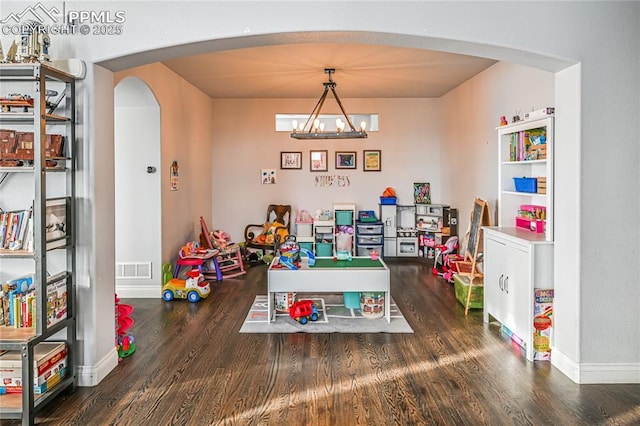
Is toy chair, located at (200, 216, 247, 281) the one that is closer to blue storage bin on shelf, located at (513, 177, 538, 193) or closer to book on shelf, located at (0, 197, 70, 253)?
book on shelf, located at (0, 197, 70, 253)

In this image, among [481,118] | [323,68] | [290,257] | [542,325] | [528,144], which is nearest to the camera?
[542,325]

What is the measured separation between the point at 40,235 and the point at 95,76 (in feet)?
3.89

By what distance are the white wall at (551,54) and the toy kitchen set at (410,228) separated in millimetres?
4764

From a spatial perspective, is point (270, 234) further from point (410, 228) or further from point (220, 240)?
point (410, 228)

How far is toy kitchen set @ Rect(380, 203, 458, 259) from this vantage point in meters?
8.23

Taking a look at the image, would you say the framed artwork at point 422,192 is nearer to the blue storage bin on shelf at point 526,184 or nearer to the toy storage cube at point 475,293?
the toy storage cube at point 475,293

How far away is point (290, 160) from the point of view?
8648 mm

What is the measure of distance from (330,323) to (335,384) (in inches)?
54.9

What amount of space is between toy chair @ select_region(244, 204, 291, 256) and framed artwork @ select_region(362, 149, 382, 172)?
5.28 ft

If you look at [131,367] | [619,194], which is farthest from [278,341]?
[619,194]

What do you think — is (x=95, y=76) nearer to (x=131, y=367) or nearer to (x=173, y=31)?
(x=173, y=31)

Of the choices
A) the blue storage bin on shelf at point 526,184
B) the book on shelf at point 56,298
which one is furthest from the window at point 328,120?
the book on shelf at point 56,298

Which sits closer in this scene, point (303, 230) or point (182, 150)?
point (182, 150)

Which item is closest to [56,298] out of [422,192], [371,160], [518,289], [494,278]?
[518,289]
